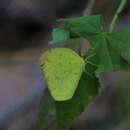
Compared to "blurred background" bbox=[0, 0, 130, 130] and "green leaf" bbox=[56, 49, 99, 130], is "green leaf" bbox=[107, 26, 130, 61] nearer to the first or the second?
"green leaf" bbox=[56, 49, 99, 130]

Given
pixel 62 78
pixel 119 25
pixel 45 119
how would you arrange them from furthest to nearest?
pixel 119 25 → pixel 45 119 → pixel 62 78

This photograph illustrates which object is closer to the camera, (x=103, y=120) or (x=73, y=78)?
(x=73, y=78)

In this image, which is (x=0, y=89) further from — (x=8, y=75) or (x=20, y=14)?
(x=20, y=14)

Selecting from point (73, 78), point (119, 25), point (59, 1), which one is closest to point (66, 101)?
point (73, 78)

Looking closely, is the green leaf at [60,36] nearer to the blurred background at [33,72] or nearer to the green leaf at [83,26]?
the green leaf at [83,26]

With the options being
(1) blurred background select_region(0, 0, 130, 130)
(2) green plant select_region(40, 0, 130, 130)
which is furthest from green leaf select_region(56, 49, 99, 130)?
(1) blurred background select_region(0, 0, 130, 130)

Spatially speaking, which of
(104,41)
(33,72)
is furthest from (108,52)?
(33,72)
